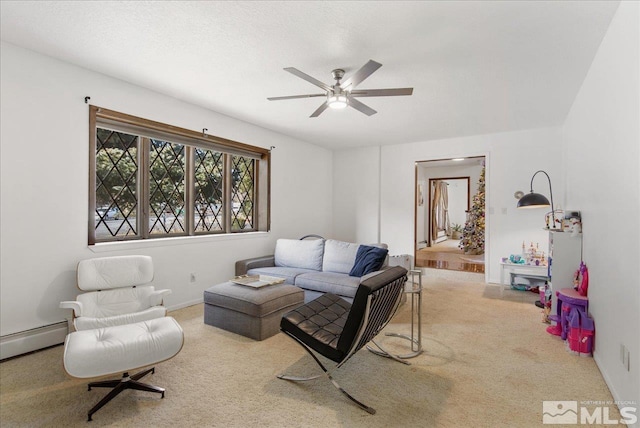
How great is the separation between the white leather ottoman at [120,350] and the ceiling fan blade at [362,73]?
229 centimetres

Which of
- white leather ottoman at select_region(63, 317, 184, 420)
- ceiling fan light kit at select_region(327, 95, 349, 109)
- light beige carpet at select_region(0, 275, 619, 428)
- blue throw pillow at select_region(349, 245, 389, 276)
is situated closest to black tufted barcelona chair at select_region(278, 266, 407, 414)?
light beige carpet at select_region(0, 275, 619, 428)

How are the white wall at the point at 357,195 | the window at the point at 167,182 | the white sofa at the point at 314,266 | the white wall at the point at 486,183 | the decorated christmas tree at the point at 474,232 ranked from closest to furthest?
the window at the point at 167,182
the white sofa at the point at 314,266
the white wall at the point at 486,183
the white wall at the point at 357,195
the decorated christmas tree at the point at 474,232

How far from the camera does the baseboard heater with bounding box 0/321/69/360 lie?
2586 millimetres

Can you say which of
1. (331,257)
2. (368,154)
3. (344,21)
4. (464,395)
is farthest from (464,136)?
(464,395)

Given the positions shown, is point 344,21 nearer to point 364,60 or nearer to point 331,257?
point 364,60

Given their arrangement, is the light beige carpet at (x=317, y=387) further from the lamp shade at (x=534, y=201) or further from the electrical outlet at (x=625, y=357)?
the lamp shade at (x=534, y=201)

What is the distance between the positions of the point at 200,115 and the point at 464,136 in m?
4.35

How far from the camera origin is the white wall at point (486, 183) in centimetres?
509

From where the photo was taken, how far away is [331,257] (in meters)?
4.22

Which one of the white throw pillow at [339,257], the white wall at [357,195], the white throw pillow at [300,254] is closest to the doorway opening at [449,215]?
the white wall at [357,195]

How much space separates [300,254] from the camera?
448 centimetres

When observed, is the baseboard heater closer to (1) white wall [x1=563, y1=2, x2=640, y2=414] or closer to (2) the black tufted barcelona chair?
(2) the black tufted barcelona chair

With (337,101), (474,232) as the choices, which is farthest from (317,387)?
(474,232)

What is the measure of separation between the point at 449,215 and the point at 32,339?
11.8 metres
